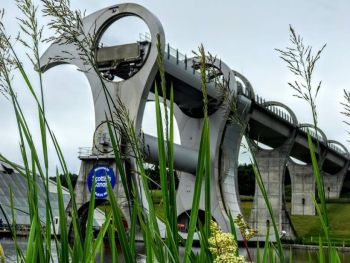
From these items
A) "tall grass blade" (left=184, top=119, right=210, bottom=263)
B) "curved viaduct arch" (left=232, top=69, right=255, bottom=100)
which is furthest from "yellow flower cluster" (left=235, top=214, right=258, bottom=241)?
"curved viaduct arch" (left=232, top=69, right=255, bottom=100)

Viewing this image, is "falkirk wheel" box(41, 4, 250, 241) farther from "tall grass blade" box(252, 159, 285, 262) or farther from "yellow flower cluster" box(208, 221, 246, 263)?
"yellow flower cluster" box(208, 221, 246, 263)

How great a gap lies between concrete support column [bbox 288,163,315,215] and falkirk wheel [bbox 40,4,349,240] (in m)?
0.10

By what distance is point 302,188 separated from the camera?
190 ft

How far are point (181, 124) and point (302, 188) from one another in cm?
2260

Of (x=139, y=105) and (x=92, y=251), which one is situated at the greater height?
(x=139, y=105)

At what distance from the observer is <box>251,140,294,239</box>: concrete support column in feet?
141

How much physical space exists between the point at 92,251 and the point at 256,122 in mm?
40677

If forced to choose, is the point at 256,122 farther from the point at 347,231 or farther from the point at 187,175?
the point at 347,231

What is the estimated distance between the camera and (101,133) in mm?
27500

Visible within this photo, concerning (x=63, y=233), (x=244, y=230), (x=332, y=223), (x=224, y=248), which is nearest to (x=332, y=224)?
(x=332, y=223)

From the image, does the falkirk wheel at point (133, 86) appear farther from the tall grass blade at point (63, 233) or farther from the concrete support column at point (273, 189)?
the tall grass blade at point (63, 233)

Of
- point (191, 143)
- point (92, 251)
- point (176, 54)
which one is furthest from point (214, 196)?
point (92, 251)

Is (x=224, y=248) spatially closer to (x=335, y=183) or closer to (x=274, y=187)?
(x=274, y=187)

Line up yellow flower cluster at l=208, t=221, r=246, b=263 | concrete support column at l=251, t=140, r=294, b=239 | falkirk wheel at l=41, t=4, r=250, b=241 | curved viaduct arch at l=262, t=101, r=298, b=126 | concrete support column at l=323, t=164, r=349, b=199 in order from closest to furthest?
yellow flower cluster at l=208, t=221, r=246, b=263 → falkirk wheel at l=41, t=4, r=250, b=241 → concrete support column at l=251, t=140, r=294, b=239 → curved viaduct arch at l=262, t=101, r=298, b=126 → concrete support column at l=323, t=164, r=349, b=199
